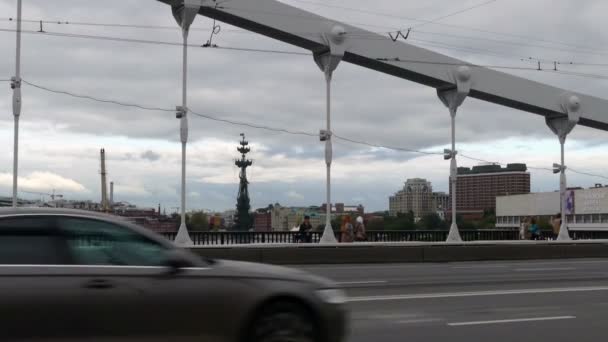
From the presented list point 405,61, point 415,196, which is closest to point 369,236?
point 405,61

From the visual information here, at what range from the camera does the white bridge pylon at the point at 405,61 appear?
3222 centimetres

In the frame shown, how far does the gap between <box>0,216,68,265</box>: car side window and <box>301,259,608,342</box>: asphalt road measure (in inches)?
161

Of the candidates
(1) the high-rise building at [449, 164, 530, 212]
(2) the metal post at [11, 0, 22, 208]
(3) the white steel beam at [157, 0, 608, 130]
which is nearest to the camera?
(2) the metal post at [11, 0, 22, 208]

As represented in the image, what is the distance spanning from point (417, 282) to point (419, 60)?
66.9 ft

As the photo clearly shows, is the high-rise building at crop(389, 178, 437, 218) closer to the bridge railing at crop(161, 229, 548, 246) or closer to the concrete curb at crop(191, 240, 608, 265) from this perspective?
the bridge railing at crop(161, 229, 548, 246)

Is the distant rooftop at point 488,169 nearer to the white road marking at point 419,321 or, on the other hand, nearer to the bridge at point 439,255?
the bridge at point 439,255

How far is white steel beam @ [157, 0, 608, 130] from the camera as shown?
1268 inches

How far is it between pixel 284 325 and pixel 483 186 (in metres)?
80.1

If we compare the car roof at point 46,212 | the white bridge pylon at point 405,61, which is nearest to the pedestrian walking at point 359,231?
the white bridge pylon at point 405,61

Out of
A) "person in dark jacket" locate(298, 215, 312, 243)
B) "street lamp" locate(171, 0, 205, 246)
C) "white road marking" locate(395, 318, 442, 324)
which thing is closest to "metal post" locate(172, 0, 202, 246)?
"street lamp" locate(171, 0, 205, 246)

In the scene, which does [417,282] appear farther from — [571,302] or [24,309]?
[24,309]

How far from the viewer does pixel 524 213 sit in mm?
74250

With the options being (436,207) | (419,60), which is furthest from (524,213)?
(419,60)

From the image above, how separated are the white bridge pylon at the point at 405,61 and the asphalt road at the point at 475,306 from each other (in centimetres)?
1231
